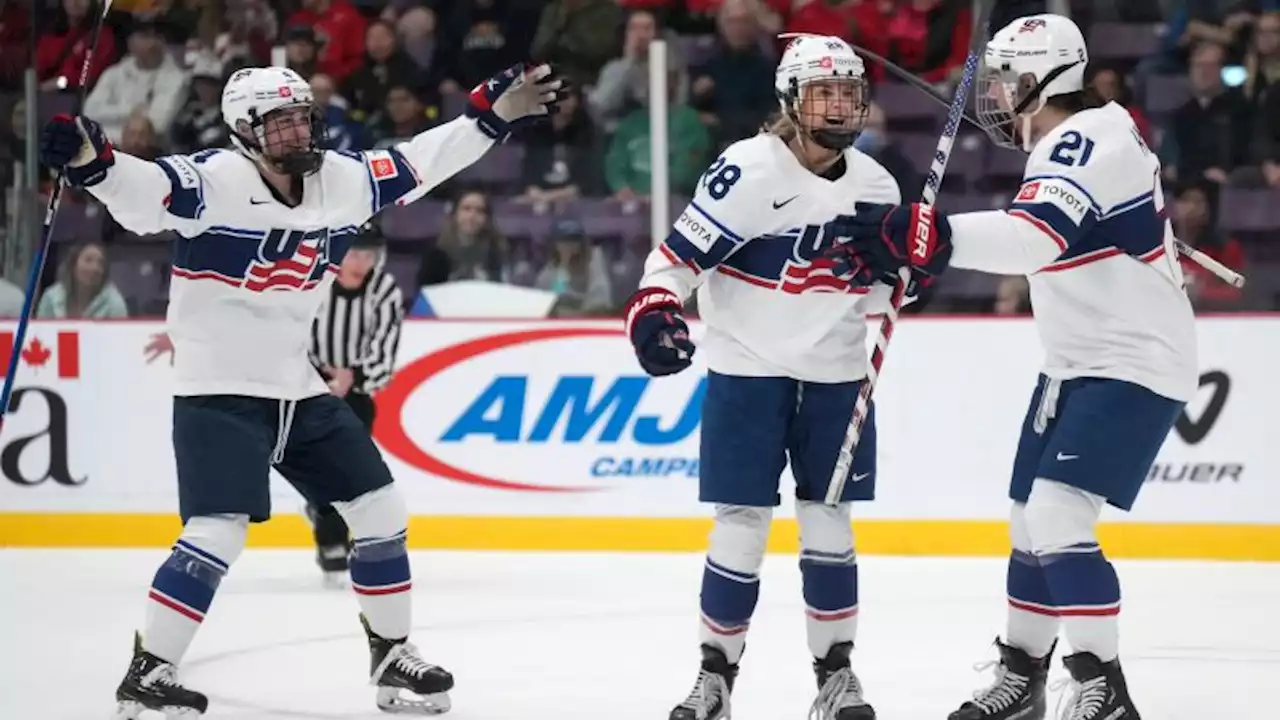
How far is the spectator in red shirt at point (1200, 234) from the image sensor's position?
756 centimetres

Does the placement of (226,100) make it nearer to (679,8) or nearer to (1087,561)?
(1087,561)

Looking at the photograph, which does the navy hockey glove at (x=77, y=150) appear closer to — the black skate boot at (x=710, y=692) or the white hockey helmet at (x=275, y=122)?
the white hockey helmet at (x=275, y=122)

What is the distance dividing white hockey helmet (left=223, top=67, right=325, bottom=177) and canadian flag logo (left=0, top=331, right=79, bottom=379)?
3485mm

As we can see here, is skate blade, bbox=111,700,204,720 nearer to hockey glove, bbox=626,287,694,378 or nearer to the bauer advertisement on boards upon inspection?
hockey glove, bbox=626,287,694,378

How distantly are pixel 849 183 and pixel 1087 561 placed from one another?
2.96 ft

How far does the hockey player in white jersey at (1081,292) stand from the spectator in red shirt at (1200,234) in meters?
3.22

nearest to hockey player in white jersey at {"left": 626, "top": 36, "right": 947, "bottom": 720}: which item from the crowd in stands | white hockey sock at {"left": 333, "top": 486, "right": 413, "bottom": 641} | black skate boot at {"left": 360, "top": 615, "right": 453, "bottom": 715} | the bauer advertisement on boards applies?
black skate boot at {"left": 360, "top": 615, "right": 453, "bottom": 715}

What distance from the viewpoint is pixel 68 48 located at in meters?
8.81

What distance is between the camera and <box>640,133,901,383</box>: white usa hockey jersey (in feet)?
14.4

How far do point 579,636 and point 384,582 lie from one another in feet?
3.95

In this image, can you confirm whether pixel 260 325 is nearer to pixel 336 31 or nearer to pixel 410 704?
pixel 410 704

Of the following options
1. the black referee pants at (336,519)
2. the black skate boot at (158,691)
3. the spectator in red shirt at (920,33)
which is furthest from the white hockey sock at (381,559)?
the spectator in red shirt at (920,33)

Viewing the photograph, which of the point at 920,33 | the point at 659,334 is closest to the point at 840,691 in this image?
the point at 659,334

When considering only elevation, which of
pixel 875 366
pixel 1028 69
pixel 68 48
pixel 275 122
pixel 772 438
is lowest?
pixel 772 438
